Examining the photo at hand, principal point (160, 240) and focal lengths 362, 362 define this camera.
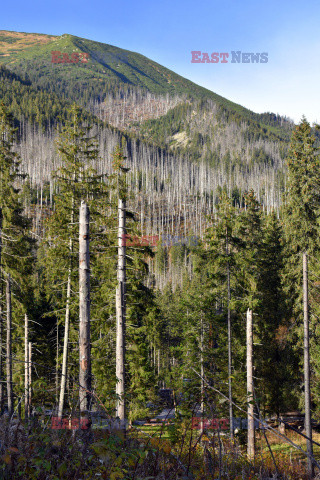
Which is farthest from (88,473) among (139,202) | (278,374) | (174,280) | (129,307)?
(139,202)

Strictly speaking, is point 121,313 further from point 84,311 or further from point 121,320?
point 84,311

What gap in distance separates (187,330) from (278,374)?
730cm

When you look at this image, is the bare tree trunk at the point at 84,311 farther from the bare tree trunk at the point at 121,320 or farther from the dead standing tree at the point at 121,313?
the bare tree trunk at the point at 121,320

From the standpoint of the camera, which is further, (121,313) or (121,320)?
(121,313)

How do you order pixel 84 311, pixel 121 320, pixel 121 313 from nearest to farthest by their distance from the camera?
pixel 84 311 → pixel 121 320 → pixel 121 313

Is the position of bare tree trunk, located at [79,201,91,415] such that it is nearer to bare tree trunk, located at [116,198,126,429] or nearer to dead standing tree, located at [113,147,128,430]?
dead standing tree, located at [113,147,128,430]

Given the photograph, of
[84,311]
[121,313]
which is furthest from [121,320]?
[84,311]

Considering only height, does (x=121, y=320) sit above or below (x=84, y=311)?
below

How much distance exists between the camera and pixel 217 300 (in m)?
19.0

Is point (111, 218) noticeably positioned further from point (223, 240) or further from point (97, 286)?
point (223, 240)

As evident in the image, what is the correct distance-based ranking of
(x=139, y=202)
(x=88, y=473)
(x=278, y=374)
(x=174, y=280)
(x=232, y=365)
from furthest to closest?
1. (x=139, y=202)
2. (x=174, y=280)
3. (x=278, y=374)
4. (x=232, y=365)
5. (x=88, y=473)

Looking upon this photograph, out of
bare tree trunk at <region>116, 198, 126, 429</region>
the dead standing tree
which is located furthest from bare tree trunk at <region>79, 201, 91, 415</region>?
bare tree trunk at <region>116, 198, 126, 429</region>

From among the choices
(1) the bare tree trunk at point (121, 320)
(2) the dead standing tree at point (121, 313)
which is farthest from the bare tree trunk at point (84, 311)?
(1) the bare tree trunk at point (121, 320)

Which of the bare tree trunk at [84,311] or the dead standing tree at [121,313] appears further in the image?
the dead standing tree at [121,313]
